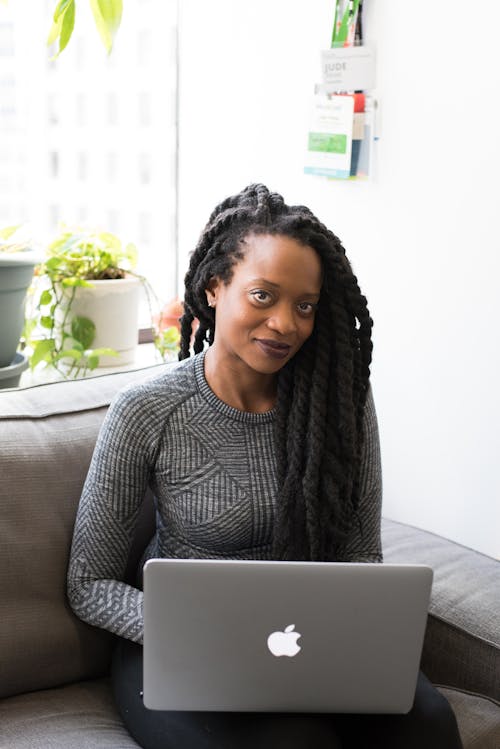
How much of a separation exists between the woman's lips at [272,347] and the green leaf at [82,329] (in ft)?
3.07

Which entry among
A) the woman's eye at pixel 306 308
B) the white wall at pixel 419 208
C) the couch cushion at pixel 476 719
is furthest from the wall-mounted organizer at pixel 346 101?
the couch cushion at pixel 476 719

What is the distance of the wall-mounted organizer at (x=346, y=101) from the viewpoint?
2125 mm

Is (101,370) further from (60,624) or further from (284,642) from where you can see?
(284,642)

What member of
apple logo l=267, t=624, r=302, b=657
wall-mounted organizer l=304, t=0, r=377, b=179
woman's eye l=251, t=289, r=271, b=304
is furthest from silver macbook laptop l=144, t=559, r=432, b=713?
wall-mounted organizer l=304, t=0, r=377, b=179

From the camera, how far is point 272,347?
1.36 meters

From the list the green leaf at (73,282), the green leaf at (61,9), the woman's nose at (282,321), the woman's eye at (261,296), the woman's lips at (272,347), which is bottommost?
the green leaf at (73,282)

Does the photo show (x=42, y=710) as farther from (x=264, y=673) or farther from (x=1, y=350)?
(x=1, y=350)

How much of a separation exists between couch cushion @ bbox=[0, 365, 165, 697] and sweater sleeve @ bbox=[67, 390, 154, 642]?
0.13 ft

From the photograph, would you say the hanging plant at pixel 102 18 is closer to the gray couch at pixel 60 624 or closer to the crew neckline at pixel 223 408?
the crew neckline at pixel 223 408

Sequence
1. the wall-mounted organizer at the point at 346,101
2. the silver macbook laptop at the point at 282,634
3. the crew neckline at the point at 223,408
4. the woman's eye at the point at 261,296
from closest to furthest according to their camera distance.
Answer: the silver macbook laptop at the point at 282,634 → the woman's eye at the point at 261,296 → the crew neckline at the point at 223,408 → the wall-mounted organizer at the point at 346,101

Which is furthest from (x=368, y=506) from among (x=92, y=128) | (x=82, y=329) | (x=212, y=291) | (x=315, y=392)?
(x=92, y=128)

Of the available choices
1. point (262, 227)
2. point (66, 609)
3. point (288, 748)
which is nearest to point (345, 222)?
point (262, 227)

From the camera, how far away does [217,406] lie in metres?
1.45

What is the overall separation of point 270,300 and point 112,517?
1.30ft
